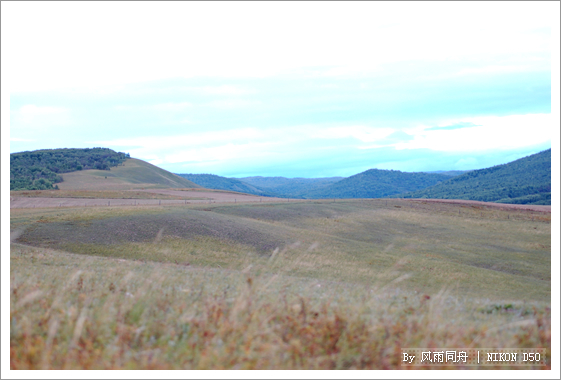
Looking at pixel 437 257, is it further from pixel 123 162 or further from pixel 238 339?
pixel 123 162

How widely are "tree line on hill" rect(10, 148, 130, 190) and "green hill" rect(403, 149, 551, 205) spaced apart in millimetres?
128611

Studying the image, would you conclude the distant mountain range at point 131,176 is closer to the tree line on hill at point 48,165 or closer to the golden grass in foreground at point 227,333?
the tree line on hill at point 48,165

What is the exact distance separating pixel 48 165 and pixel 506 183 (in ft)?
563

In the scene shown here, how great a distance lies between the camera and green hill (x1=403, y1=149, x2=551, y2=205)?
131125mm

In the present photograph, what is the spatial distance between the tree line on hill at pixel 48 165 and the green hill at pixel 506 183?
128611 mm

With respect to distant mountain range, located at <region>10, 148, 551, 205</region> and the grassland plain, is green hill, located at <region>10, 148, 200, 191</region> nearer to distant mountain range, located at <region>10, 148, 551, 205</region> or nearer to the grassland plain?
distant mountain range, located at <region>10, 148, 551, 205</region>

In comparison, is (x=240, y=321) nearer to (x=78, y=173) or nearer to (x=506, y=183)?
(x=78, y=173)

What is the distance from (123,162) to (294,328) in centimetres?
14529

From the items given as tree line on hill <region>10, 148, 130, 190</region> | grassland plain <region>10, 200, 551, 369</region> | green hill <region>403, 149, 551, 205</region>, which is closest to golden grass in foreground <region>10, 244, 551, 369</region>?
grassland plain <region>10, 200, 551, 369</region>

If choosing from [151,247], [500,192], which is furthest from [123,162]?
[500,192]

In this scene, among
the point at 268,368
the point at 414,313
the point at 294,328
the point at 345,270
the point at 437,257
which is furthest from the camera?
the point at 437,257

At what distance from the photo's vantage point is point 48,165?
103 m

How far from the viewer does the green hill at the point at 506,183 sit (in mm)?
131125

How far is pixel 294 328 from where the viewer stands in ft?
17.0
